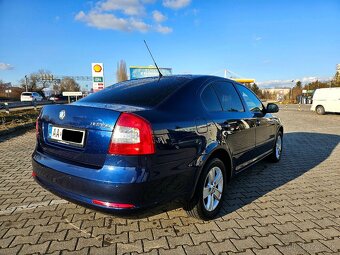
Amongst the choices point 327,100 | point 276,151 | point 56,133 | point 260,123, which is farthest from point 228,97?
point 327,100

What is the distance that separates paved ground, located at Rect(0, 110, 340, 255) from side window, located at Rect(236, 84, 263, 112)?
123cm

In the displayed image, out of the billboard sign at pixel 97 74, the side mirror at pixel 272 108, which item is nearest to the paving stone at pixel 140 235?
the side mirror at pixel 272 108

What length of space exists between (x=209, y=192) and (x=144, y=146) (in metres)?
1.22

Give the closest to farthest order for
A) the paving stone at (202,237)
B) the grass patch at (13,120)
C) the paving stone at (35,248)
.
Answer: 1. the paving stone at (35,248)
2. the paving stone at (202,237)
3. the grass patch at (13,120)

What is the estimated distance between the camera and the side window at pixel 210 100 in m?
3.01

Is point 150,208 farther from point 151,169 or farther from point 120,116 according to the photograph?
point 120,116

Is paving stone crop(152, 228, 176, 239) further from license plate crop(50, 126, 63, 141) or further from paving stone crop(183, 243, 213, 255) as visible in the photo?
license plate crop(50, 126, 63, 141)

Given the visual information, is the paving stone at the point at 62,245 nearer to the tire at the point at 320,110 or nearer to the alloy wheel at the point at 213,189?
the alloy wheel at the point at 213,189

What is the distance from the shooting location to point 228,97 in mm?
3621

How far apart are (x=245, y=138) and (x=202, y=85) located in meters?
1.13

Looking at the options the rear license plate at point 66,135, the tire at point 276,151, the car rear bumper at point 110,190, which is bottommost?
the tire at point 276,151

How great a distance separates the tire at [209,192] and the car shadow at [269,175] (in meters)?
0.18

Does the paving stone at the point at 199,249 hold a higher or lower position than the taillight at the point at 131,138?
lower

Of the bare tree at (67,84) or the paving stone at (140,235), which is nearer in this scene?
the paving stone at (140,235)
